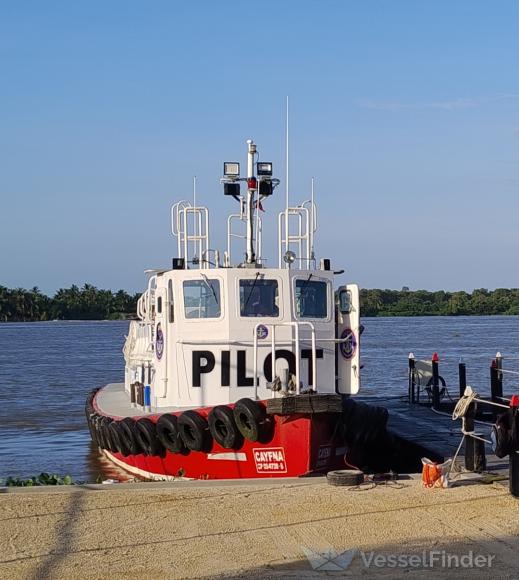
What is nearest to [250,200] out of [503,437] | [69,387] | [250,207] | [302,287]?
[250,207]

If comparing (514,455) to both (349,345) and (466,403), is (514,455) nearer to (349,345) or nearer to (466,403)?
(466,403)

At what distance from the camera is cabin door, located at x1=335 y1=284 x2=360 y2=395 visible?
42.9ft

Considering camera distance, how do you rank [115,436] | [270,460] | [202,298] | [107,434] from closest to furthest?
[270,460], [202,298], [115,436], [107,434]

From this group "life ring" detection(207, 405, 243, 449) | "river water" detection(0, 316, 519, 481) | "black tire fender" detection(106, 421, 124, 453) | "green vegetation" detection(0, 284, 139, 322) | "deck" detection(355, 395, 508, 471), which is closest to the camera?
"life ring" detection(207, 405, 243, 449)

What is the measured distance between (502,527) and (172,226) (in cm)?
751

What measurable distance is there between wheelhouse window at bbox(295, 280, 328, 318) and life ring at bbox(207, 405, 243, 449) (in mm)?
2074

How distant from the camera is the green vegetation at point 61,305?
13575cm

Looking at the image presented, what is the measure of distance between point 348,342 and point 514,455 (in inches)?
175

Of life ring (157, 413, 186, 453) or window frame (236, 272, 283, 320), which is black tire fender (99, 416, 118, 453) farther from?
window frame (236, 272, 283, 320)

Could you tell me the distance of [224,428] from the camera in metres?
11.6

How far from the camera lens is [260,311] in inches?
505

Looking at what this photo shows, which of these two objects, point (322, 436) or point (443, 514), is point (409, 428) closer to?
point (322, 436)

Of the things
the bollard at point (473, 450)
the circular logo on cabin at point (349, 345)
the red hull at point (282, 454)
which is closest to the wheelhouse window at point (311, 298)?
the circular logo on cabin at point (349, 345)

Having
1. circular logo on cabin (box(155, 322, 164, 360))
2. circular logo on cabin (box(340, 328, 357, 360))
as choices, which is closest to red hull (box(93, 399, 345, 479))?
circular logo on cabin (box(155, 322, 164, 360))
